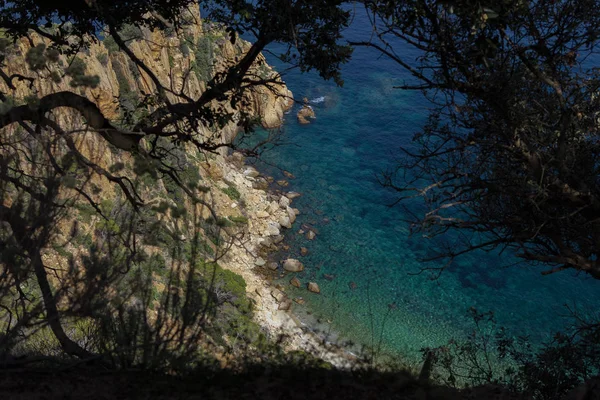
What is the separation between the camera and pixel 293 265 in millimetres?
30375

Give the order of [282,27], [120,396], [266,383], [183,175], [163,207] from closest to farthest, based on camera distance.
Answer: [163,207] → [120,396] → [266,383] → [282,27] → [183,175]

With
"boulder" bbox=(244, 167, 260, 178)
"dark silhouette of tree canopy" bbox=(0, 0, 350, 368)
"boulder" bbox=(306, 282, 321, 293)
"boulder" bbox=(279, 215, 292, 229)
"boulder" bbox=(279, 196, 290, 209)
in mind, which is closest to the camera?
"dark silhouette of tree canopy" bbox=(0, 0, 350, 368)

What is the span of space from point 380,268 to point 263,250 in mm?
7493

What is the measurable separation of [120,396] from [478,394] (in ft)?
15.7

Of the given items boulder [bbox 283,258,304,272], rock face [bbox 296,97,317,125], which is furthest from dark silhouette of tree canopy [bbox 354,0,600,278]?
rock face [bbox 296,97,317,125]

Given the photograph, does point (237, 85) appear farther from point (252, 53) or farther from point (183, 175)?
point (183, 175)

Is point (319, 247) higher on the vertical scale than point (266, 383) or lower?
higher

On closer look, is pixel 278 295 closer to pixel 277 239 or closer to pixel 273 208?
pixel 277 239

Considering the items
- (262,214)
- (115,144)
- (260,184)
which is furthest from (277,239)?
(115,144)

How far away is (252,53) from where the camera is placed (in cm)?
705

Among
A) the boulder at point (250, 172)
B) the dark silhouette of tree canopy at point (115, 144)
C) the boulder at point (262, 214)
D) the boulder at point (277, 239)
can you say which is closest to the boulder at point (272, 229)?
the boulder at point (277, 239)

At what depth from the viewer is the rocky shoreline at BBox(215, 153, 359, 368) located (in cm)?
2580

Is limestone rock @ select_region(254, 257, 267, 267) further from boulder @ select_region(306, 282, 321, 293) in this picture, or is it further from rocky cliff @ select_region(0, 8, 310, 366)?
boulder @ select_region(306, 282, 321, 293)

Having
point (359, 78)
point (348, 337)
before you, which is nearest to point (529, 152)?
point (348, 337)
